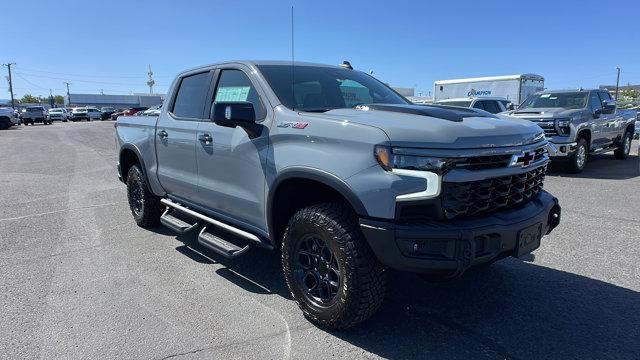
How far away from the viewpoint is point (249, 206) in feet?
12.4

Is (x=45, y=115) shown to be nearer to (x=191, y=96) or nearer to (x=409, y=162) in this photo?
(x=191, y=96)

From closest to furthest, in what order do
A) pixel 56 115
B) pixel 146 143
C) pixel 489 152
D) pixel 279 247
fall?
pixel 489 152
pixel 279 247
pixel 146 143
pixel 56 115

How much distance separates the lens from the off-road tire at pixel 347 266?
Answer: 9.61 ft

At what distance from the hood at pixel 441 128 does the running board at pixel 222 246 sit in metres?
1.33

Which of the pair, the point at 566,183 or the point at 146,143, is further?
the point at 566,183

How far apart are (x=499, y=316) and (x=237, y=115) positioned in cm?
246

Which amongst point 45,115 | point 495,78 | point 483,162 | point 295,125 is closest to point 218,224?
point 295,125

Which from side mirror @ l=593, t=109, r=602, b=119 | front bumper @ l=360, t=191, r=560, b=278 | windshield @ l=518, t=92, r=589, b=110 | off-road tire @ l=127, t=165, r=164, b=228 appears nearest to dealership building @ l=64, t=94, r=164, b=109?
windshield @ l=518, t=92, r=589, b=110

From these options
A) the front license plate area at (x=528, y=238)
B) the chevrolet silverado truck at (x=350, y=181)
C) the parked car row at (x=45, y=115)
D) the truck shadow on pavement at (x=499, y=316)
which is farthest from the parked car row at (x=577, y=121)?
the parked car row at (x=45, y=115)

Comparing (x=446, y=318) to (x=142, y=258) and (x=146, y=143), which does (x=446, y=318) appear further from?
(x=146, y=143)

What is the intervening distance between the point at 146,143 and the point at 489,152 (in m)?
4.08

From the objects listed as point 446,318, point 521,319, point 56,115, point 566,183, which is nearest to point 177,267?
point 446,318

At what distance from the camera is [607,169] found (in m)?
11.1

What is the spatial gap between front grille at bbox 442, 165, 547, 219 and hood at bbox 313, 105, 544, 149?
0.76 feet
